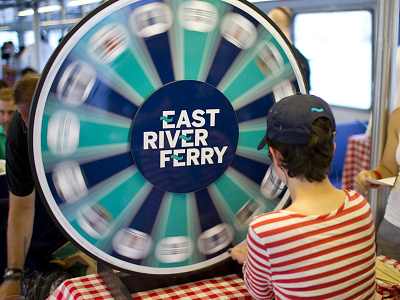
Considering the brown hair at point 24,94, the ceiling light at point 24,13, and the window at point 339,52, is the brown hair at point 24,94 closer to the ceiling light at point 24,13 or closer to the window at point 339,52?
the window at point 339,52

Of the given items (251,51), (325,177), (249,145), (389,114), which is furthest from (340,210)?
(389,114)

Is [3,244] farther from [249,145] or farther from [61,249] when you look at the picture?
[249,145]

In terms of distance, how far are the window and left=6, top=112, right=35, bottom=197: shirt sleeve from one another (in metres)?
4.81

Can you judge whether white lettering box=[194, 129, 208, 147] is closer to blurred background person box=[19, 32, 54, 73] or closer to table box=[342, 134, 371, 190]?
table box=[342, 134, 371, 190]

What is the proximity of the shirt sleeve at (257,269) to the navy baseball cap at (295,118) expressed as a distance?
0.21 m

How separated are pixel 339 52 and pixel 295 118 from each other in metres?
5.46

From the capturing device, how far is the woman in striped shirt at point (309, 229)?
40.0 inches

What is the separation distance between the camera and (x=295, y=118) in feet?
3.40

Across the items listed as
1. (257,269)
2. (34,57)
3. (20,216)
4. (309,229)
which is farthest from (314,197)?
(34,57)

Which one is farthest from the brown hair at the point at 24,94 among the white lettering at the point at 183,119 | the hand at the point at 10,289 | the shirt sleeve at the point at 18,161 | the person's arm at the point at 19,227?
the white lettering at the point at 183,119

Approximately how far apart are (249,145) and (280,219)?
0.29m

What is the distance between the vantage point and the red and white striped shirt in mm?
1011

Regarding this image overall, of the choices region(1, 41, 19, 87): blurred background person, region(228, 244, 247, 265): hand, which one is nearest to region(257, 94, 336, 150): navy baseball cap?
region(228, 244, 247, 265): hand

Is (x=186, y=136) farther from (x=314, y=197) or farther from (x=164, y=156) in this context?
(x=314, y=197)
